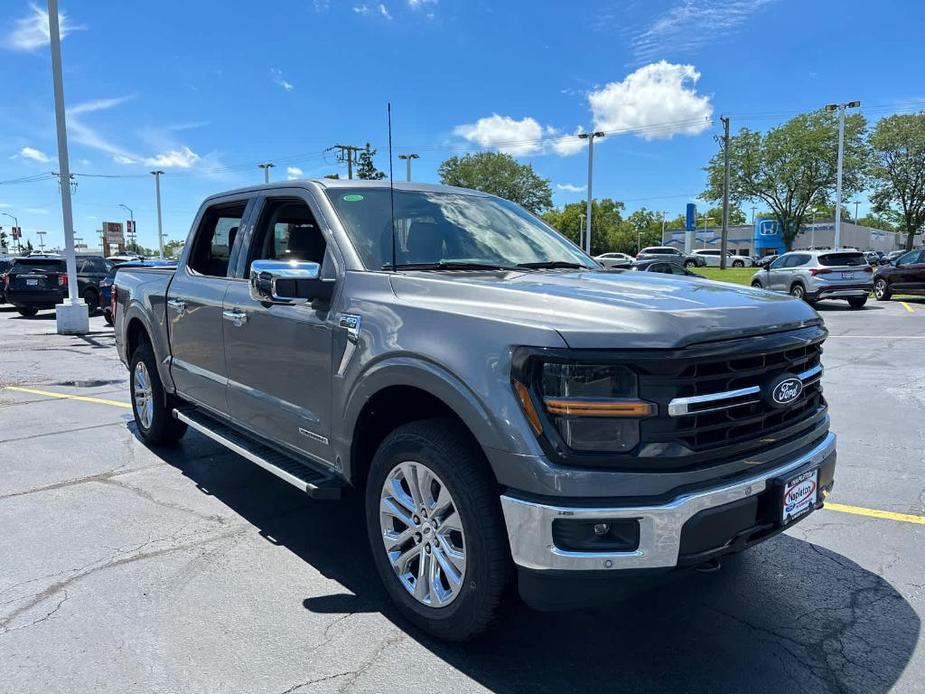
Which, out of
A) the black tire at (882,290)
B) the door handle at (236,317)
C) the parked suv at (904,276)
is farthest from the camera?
the black tire at (882,290)

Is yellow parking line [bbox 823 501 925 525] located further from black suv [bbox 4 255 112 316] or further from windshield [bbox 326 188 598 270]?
black suv [bbox 4 255 112 316]

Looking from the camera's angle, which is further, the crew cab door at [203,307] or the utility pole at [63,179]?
the utility pole at [63,179]

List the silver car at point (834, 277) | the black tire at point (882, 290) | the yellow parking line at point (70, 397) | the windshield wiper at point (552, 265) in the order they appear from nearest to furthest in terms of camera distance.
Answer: the windshield wiper at point (552, 265) → the yellow parking line at point (70, 397) → the silver car at point (834, 277) → the black tire at point (882, 290)

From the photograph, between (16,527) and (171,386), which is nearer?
(16,527)

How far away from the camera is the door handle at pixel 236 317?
395 cm

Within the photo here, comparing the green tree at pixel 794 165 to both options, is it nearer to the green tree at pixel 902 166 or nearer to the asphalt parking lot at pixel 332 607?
the green tree at pixel 902 166

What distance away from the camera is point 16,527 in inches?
160

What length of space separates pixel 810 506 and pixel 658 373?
1.13m

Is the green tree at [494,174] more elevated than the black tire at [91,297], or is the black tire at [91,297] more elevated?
the green tree at [494,174]

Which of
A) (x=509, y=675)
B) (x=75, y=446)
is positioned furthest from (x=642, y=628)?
(x=75, y=446)

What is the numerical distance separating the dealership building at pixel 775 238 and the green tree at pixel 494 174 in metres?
19.0

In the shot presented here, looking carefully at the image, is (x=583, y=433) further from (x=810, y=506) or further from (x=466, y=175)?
(x=466, y=175)

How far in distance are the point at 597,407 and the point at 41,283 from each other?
21583 millimetres

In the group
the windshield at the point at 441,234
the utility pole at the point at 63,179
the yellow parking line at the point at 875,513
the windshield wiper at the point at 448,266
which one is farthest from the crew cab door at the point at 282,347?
the utility pole at the point at 63,179
